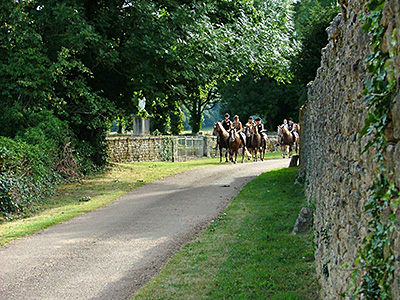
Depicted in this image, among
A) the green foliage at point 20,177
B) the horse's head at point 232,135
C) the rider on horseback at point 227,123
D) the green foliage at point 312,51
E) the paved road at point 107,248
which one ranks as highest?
the green foliage at point 312,51

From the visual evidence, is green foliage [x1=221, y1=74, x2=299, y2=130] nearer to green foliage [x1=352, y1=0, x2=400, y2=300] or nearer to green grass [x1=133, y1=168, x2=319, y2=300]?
green grass [x1=133, y1=168, x2=319, y2=300]

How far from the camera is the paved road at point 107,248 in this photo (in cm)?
773

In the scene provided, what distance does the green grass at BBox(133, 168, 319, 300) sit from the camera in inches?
283

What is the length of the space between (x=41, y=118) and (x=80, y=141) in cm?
413

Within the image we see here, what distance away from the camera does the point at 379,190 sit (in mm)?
3127

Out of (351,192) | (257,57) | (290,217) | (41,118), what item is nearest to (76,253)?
(290,217)

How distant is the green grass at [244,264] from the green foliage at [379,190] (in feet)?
12.1

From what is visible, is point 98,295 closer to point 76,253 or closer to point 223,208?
point 76,253

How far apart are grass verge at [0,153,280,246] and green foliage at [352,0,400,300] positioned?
897 centimetres

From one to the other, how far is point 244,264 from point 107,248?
9.48ft

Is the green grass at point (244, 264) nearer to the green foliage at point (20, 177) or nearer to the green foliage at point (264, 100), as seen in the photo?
the green foliage at point (20, 177)

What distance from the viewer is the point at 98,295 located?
24.0 ft

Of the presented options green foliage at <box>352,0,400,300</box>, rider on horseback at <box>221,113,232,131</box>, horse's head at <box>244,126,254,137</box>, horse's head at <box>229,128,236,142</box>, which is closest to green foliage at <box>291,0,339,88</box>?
horse's head at <box>229,128,236,142</box>

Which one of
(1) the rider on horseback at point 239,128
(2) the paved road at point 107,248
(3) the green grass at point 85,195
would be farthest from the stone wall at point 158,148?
(2) the paved road at point 107,248
